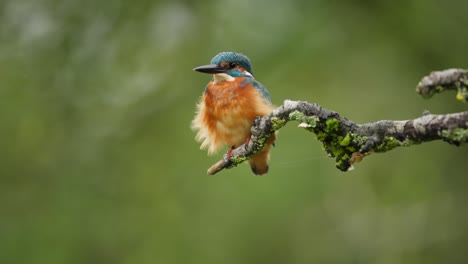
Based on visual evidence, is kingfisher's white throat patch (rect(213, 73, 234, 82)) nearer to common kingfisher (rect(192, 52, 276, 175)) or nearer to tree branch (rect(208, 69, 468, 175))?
common kingfisher (rect(192, 52, 276, 175))

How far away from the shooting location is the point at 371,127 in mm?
2379

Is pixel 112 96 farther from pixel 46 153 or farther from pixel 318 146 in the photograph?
pixel 318 146

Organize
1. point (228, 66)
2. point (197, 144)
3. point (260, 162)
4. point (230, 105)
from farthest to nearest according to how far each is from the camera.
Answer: point (197, 144) → point (260, 162) → point (228, 66) → point (230, 105)

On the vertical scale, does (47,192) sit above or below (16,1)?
below

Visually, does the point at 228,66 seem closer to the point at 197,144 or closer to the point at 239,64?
the point at 239,64

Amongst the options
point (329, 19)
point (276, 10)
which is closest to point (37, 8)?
point (276, 10)

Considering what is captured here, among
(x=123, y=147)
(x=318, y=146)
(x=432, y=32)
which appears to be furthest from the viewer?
(x=123, y=147)

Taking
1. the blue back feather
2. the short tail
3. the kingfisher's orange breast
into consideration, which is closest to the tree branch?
the kingfisher's orange breast

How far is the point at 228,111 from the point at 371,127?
6.56 ft

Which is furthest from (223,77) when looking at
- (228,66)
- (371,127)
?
(371,127)

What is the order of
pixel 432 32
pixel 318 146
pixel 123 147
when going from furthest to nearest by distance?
pixel 123 147
pixel 318 146
pixel 432 32

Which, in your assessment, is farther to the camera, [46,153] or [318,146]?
[46,153]

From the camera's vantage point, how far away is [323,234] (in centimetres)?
773

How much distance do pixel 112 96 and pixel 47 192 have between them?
58.9 inches
